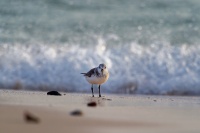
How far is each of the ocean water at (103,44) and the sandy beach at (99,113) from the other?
3.81ft

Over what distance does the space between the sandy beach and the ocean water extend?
1161 millimetres

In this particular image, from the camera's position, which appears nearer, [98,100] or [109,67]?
[98,100]

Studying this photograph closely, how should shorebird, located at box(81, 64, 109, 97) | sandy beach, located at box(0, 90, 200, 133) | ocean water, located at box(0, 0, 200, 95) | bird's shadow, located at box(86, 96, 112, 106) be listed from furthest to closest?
1. ocean water, located at box(0, 0, 200, 95)
2. shorebird, located at box(81, 64, 109, 97)
3. bird's shadow, located at box(86, 96, 112, 106)
4. sandy beach, located at box(0, 90, 200, 133)

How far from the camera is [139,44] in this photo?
43.4 feet

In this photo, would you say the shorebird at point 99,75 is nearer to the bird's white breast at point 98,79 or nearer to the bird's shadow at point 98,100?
the bird's white breast at point 98,79

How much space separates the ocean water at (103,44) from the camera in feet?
38.3

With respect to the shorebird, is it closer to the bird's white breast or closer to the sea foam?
the bird's white breast

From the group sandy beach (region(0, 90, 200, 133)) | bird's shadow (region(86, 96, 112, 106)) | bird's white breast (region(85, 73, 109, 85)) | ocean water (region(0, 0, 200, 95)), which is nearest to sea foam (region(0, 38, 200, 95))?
ocean water (region(0, 0, 200, 95))

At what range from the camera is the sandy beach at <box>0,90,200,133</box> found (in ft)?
22.2

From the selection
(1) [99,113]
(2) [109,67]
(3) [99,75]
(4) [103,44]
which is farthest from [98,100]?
(4) [103,44]

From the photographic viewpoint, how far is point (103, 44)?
43.3 feet

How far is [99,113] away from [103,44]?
532 cm

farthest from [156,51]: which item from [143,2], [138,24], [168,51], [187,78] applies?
[143,2]

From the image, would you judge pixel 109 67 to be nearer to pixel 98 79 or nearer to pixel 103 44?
pixel 103 44
